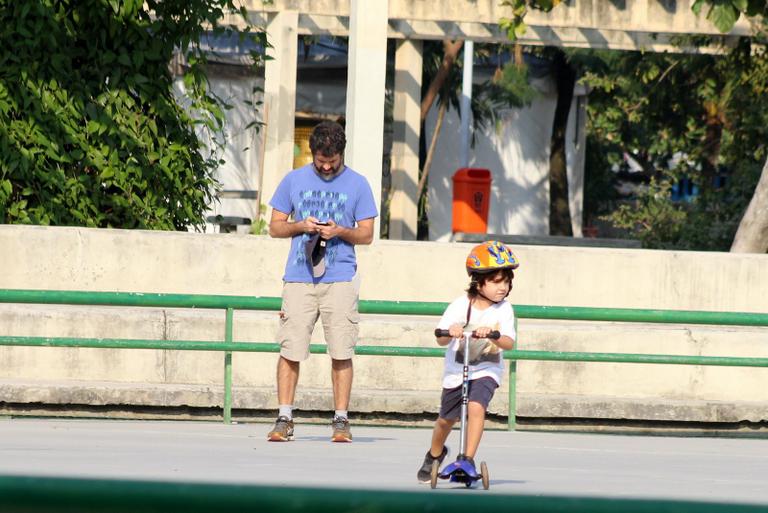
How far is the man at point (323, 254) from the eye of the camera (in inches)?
327

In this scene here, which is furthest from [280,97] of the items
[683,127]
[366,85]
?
[683,127]

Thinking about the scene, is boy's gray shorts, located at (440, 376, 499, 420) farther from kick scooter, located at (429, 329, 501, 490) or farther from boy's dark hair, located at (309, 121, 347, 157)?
boy's dark hair, located at (309, 121, 347, 157)

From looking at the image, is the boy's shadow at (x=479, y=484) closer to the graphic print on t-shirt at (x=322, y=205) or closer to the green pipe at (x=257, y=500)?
the graphic print on t-shirt at (x=322, y=205)

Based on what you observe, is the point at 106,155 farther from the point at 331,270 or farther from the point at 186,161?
the point at 331,270

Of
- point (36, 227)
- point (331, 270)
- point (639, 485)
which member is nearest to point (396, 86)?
point (36, 227)

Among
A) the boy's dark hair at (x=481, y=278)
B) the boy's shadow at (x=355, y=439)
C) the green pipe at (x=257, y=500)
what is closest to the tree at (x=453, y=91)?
the boy's shadow at (x=355, y=439)

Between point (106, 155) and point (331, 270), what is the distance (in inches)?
214

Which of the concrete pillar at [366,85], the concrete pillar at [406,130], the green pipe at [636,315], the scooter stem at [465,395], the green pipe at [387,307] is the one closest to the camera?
the scooter stem at [465,395]

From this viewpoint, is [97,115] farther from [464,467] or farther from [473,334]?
[464,467]

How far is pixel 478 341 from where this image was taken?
6766 mm

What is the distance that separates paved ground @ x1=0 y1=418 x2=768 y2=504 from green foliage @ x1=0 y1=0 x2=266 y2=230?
322 centimetres

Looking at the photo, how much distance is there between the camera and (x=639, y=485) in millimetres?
7047

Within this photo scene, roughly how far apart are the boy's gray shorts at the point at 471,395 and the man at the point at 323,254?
5.57ft

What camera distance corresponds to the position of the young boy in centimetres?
660
